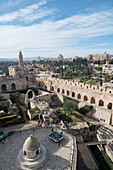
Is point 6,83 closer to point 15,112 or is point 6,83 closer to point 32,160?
point 15,112

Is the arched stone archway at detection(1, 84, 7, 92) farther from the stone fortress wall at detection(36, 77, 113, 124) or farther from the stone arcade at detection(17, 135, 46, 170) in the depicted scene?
the stone arcade at detection(17, 135, 46, 170)

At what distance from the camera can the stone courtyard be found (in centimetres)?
980

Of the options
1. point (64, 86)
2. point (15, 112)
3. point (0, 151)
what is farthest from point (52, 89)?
point (0, 151)

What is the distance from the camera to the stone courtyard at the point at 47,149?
980cm

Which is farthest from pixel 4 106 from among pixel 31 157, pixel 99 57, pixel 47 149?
pixel 99 57

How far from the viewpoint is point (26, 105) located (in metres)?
25.0

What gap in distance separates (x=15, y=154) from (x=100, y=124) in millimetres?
17667

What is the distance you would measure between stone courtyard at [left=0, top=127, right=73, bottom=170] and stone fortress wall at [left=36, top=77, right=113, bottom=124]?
13.2 meters

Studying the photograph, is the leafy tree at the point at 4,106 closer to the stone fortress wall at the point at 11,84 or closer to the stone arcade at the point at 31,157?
the stone fortress wall at the point at 11,84

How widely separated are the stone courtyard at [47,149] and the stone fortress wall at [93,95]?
13.2 metres

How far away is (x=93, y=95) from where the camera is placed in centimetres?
2545

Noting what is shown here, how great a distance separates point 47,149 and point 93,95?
676 inches

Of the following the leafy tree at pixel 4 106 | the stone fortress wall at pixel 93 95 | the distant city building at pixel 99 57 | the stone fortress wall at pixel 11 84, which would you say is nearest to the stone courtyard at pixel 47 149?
the leafy tree at pixel 4 106

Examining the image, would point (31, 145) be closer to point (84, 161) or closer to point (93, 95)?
point (84, 161)
